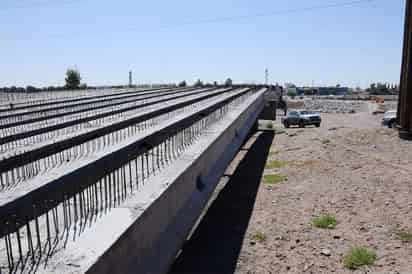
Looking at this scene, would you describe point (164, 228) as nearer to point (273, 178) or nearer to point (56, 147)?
point (56, 147)

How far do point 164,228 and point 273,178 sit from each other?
29.3 ft

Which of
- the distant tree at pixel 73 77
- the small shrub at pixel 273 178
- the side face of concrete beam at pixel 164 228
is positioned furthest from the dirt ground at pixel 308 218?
the distant tree at pixel 73 77

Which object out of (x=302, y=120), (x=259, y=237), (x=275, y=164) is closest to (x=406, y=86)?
(x=275, y=164)

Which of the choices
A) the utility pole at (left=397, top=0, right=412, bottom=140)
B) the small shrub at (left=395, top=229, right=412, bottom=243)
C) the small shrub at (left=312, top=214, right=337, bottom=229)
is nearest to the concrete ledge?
the utility pole at (left=397, top=0, right=412, bottom=140)

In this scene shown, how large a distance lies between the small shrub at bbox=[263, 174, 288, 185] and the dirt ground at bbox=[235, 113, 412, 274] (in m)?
0.26

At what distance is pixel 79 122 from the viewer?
14453mm

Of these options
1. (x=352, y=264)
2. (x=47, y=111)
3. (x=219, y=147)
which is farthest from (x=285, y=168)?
(x=47, y=111)

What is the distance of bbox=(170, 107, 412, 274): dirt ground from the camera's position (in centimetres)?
681

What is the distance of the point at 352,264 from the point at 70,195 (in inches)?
198

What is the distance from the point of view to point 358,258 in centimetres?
653

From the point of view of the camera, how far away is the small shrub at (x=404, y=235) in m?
7.15

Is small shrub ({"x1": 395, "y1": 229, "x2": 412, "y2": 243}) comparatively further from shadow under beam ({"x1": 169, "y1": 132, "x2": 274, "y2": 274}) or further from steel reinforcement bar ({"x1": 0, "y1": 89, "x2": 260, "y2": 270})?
steel reinforcement bar ({"x1": 0, "y1": 89, "x2": 260, "y2": 270})

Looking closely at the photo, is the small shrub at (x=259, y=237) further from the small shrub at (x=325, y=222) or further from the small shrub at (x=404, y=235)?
the small shrub at (x=404, y=235)

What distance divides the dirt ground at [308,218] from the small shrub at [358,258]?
0.35ft
